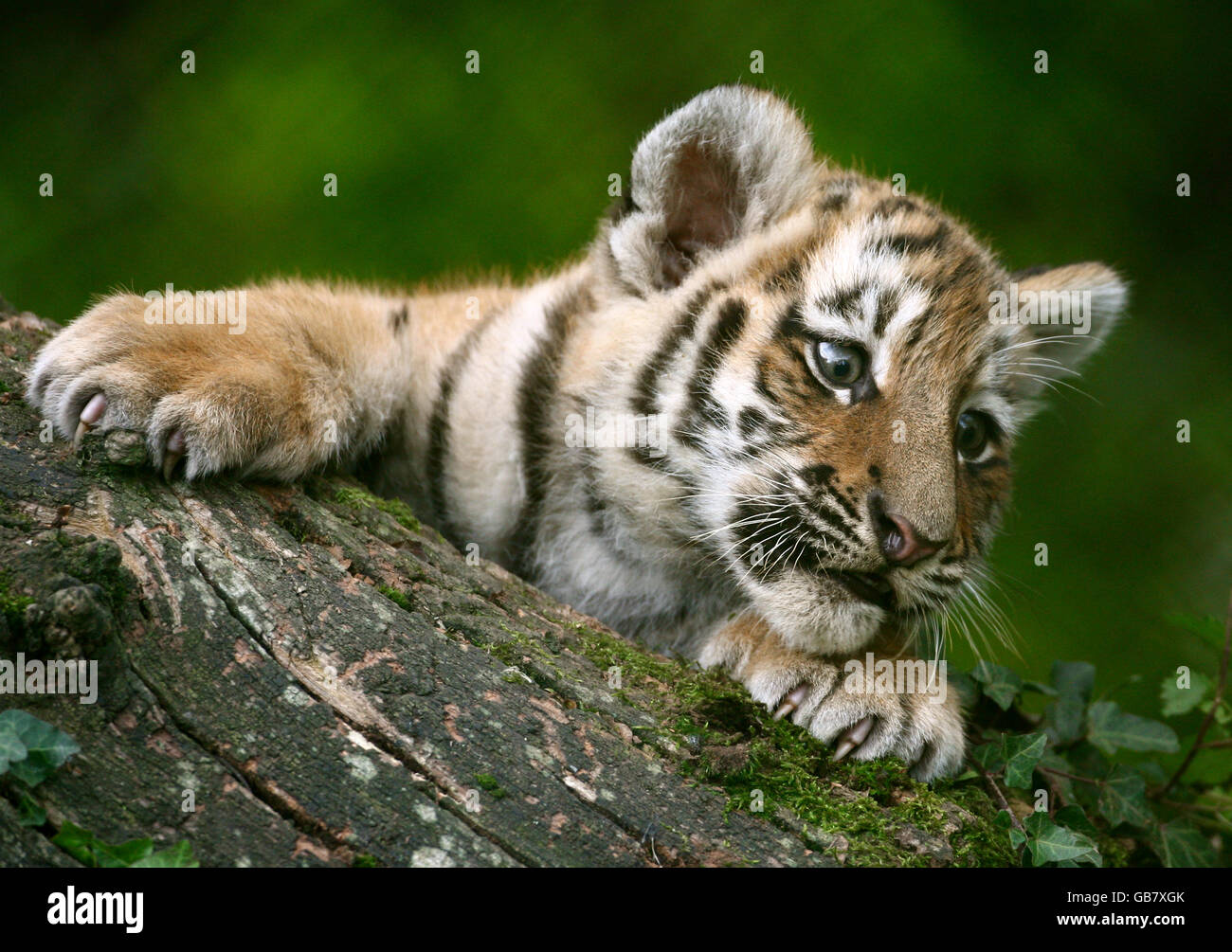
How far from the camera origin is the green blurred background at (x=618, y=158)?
16.7ft

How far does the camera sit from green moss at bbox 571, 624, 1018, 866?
7.53ft

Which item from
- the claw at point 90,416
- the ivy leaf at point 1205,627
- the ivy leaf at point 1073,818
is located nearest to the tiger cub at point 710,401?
the claw at point 90,416

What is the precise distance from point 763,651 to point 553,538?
3.15 ft

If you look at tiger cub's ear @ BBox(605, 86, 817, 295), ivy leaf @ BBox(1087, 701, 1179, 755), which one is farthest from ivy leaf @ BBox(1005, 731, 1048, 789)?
tiger cub's ear @ BBox(605, 86, 817, 295)

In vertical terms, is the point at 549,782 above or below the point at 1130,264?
below

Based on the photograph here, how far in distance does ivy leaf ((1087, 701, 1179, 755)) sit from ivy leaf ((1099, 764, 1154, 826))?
0.57ft

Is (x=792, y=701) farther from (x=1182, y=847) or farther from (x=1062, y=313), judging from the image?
(x=1062, y=313)

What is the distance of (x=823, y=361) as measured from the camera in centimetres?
306

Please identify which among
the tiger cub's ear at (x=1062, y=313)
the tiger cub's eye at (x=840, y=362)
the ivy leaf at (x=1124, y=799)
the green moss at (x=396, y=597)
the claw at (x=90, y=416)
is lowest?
the ivy leaf at (x=1124, y=799)

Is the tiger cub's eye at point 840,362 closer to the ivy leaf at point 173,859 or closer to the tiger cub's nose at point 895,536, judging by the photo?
the tiger cub's nose at point 895,536

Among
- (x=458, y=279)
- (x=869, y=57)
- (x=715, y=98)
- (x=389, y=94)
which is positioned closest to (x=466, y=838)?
(x=715, y=98)

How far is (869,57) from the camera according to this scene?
5.27 meters

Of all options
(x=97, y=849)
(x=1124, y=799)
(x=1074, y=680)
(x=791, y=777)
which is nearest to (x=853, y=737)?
(x=791, y=777)

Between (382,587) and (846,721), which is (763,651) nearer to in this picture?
(846,721)
